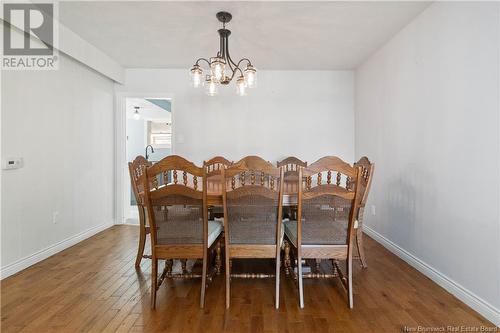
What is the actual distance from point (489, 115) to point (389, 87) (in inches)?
55.1

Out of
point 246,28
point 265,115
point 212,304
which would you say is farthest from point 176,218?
point 265,115

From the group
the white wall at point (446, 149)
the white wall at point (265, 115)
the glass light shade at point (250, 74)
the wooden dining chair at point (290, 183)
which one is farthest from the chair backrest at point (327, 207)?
the white wall at point (265, 115)

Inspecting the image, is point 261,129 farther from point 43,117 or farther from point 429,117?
point 43,117

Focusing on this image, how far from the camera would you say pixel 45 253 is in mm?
2631

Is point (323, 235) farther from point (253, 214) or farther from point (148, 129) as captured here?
point (148, 129)

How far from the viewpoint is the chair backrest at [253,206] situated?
5.35 ft

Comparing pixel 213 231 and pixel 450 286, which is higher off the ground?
pixel 213 231

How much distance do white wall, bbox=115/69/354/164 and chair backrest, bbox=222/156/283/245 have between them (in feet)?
7.73

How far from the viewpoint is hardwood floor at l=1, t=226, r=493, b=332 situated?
5.25 ft

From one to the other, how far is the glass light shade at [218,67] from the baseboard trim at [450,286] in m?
2.53

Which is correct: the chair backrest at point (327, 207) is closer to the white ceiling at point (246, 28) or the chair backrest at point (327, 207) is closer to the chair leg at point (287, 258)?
the chair leg at point (287, 258)

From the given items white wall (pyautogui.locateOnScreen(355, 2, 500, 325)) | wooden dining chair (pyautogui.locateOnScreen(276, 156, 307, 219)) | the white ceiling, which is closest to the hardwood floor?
white wall (pyautogui.locateOnScreen(355, 2, 500, 325))

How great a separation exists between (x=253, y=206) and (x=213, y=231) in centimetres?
49

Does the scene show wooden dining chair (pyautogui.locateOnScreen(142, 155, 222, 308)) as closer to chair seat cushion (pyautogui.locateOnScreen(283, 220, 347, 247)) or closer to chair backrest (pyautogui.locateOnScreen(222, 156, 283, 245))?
chair backrest (pyautogui.locateOnScreen(222, 156, 283, 245))
